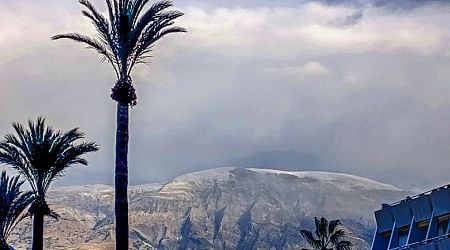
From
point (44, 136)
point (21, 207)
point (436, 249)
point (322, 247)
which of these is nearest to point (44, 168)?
point (44, 136)

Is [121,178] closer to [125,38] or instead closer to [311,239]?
[125,38]

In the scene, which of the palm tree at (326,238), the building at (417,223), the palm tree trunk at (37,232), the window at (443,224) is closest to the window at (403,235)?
the building at (417,223)

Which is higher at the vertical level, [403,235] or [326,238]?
[326,238]

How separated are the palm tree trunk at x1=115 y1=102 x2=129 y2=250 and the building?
19.3 m

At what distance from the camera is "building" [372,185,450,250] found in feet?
156

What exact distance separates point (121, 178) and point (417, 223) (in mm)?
27984

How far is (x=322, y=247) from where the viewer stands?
3034 inches

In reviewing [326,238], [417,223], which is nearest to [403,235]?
[417,223]

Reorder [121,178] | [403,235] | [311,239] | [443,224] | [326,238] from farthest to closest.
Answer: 1. [326,238]
2. [311,239]
3. [403,235]
4. [443,224]
5. [121,178]

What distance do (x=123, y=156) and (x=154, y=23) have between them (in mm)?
5393

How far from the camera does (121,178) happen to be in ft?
103

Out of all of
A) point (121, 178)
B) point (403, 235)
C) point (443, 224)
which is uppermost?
point (121, 178)

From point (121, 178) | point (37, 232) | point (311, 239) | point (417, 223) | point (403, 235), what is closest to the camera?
point (121, 178)

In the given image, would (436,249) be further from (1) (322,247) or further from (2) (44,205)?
(1) (322,247)
